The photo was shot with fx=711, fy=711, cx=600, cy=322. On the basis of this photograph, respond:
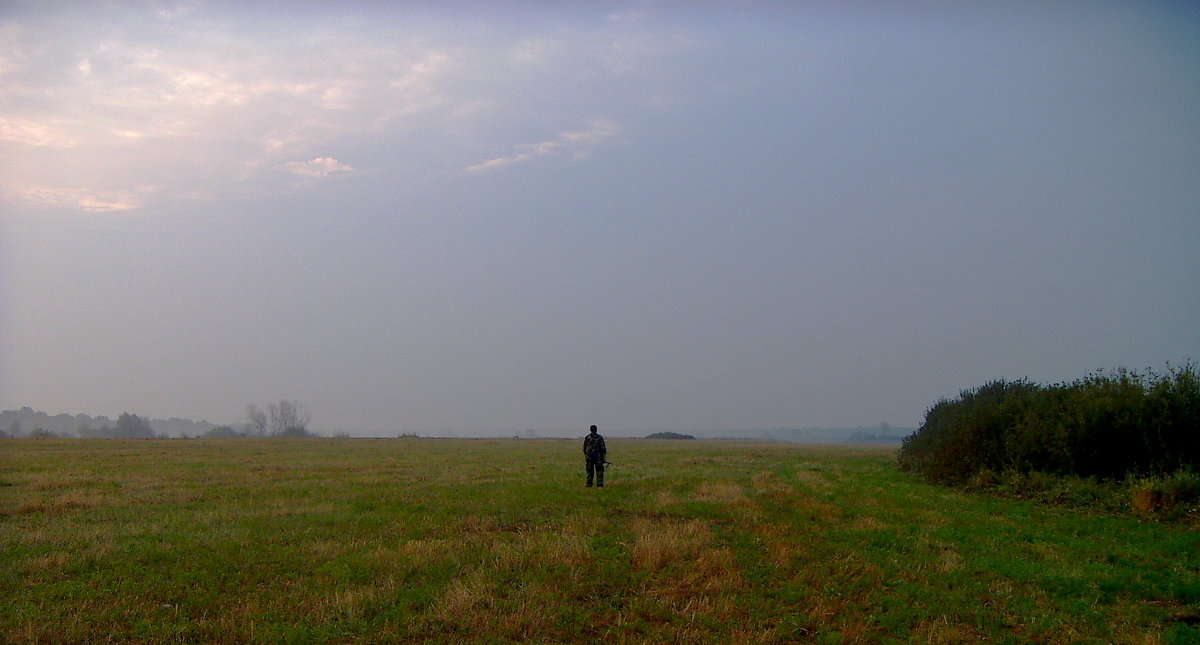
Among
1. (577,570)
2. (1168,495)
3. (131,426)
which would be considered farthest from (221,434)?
(1168,495)

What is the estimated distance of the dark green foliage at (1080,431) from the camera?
21172 millimetres

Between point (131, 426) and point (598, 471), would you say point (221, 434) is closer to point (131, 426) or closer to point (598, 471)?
point (131, 426)

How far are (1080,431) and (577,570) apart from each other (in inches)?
735

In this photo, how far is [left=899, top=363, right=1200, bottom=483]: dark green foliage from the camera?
21172 mm

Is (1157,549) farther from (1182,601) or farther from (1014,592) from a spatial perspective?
(1014,592)

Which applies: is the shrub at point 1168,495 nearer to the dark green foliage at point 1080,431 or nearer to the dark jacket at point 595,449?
the dark green foliage at point 1080,431

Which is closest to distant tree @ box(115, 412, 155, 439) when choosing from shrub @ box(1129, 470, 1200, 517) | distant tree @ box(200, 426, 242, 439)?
distant tree @ box(200, 426, 242, 439)

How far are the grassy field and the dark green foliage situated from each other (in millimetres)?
4231

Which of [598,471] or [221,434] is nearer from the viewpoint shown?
[598,471]

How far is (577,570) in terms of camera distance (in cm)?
1280

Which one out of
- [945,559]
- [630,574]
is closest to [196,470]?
[630,574]

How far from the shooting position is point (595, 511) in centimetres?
1891

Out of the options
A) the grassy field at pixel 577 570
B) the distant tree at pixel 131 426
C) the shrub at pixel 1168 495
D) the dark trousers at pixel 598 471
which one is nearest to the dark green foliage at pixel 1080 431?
the shrub at pixel 1168 495

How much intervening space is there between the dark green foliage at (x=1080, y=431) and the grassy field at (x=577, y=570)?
4231 millimetres
